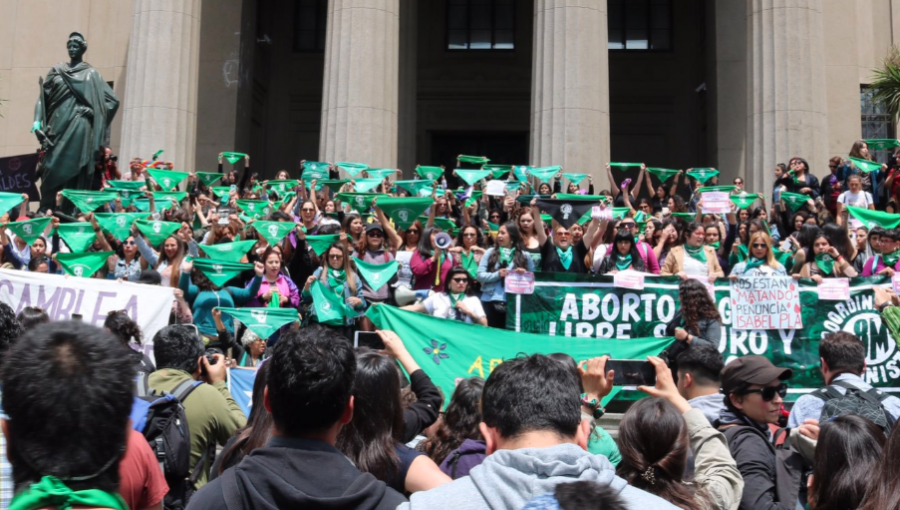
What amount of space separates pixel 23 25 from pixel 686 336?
25.2m

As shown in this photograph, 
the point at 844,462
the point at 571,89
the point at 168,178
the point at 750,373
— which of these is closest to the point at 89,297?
the point at 168,178

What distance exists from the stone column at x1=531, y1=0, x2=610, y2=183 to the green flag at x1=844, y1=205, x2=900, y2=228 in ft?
21.3

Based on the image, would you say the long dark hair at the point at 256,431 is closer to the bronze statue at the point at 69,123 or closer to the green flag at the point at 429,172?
the green flag at the point at 429,172

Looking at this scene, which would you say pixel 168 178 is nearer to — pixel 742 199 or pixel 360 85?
pixel 360 85

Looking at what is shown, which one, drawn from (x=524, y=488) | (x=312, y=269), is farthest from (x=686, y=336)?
(x=524, y=488)

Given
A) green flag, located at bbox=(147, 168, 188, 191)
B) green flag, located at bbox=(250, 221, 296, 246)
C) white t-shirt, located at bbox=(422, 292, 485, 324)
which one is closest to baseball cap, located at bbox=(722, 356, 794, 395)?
white t-shirt, located at bbox=(422, 292, 485, 324)

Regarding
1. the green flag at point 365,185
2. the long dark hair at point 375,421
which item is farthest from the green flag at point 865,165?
the long dark hair at point 375,421

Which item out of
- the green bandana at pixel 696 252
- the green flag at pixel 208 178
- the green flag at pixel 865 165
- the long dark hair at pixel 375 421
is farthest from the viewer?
the green flag at pixel 208 178

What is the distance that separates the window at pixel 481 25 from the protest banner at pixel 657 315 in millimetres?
21893

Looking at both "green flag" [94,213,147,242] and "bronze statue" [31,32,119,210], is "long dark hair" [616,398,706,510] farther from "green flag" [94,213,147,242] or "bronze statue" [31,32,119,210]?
"bronze statue" [31,32,119,210]

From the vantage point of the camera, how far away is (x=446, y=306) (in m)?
11.9

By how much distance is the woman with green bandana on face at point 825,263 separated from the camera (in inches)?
500

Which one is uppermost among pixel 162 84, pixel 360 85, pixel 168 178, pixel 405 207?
pixel 162 84

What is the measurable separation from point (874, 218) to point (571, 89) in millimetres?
7826
